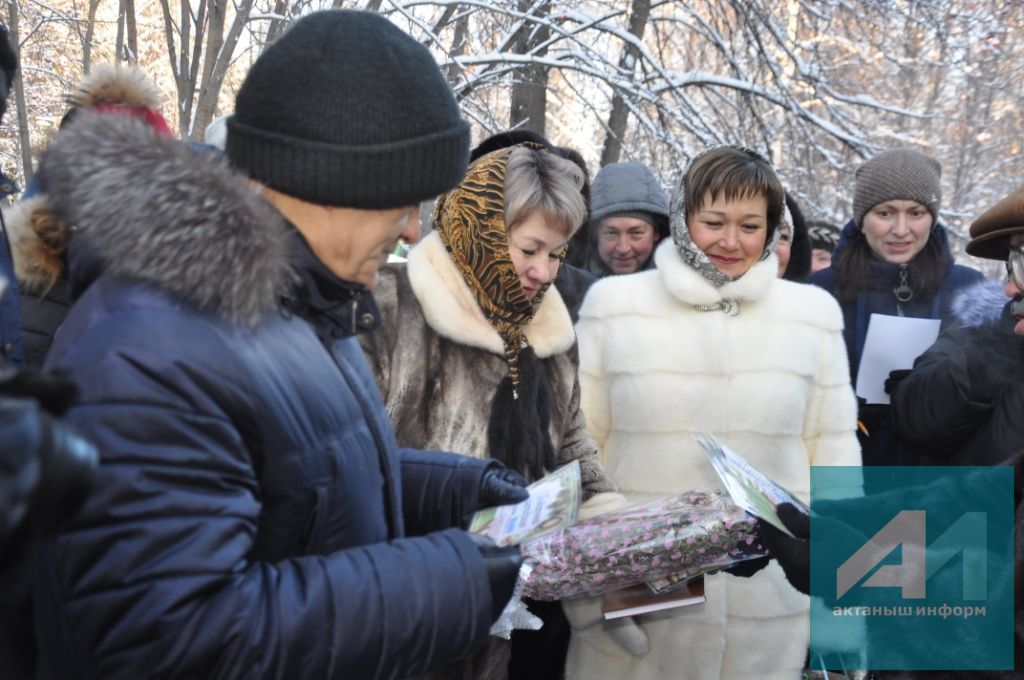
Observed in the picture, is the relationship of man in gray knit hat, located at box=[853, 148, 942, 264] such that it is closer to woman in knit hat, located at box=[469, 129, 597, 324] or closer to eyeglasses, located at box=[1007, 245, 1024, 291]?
woman in knit hat, located at box=[469, 129, 597, 324]

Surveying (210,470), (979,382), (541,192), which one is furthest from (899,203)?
(210,470)

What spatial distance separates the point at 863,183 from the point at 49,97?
34.7ft

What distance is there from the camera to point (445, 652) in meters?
1.28

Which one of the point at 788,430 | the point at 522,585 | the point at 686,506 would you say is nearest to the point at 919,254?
the point at 788,430

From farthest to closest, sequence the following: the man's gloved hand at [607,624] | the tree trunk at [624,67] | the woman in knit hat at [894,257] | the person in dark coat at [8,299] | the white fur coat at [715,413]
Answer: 1. the tree trunk at [624,67]
2. the woman in knit hat at [894,257]
3. the white fur coat at [715,413]
4. the man's gloved hand at [607,624]
5. the person in dark coat at [8,299]

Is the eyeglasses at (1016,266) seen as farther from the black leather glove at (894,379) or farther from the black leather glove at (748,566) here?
the black leather glove at (748,566)

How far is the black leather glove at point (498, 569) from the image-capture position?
1.35 meters

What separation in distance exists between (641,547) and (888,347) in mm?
1992

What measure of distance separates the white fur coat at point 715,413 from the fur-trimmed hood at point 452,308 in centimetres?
39

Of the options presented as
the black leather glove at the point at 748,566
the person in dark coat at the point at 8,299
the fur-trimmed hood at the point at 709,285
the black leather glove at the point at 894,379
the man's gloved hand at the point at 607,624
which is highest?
the person in dark coat at the point at 8,299

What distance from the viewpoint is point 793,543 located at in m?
2.05

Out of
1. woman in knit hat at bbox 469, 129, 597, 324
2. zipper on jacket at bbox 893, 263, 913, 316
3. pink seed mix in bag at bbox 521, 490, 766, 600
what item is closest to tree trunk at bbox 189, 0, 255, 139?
woman in knit hat at bbox 469, 129, 597, 324

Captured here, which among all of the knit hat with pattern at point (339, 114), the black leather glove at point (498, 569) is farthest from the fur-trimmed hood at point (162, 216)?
the black leather glove at point (498, 569)

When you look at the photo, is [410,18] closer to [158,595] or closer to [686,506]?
[686,506]
